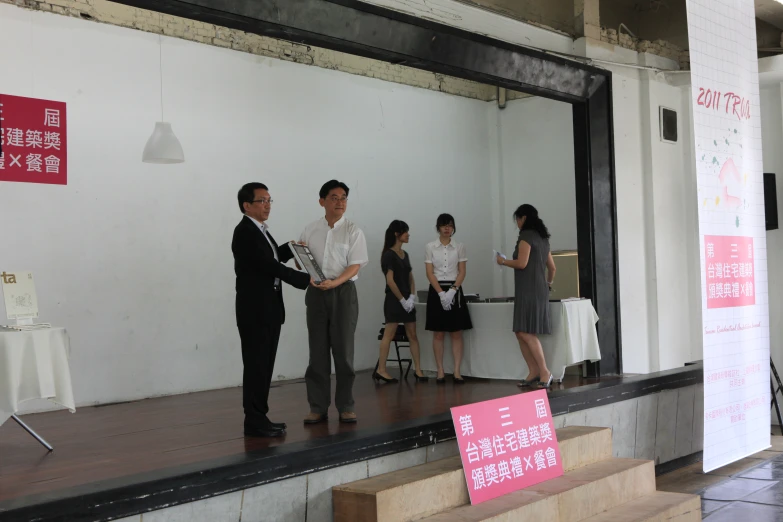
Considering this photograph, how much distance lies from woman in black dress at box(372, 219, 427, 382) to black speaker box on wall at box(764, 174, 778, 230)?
3.80 m

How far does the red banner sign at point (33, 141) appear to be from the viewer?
6.09 m

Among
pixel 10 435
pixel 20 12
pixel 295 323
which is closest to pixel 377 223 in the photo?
pixel 295 323

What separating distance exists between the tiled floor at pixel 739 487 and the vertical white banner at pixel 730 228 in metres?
0.27

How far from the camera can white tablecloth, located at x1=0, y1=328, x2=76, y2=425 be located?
14.0 feet

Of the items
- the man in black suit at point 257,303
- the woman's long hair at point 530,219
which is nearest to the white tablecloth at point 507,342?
the woman's long hair at point 530,219

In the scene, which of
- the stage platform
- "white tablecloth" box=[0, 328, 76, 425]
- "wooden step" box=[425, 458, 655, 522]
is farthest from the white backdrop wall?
"wooden step" box=[425, 458, 655, 522]

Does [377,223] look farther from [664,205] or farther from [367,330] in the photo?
[664,205]

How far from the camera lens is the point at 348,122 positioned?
345 inches

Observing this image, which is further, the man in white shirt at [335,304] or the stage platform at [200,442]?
the man in white shirt at [335,304]

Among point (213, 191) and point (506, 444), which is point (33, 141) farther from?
point (506, 444)

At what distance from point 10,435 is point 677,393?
5103 millimetres

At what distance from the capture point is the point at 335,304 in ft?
16.0

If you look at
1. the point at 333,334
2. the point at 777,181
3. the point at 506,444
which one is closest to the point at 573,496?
the point at 506,444

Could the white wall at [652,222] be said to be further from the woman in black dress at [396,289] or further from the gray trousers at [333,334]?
the gray trousers at [333,334]
